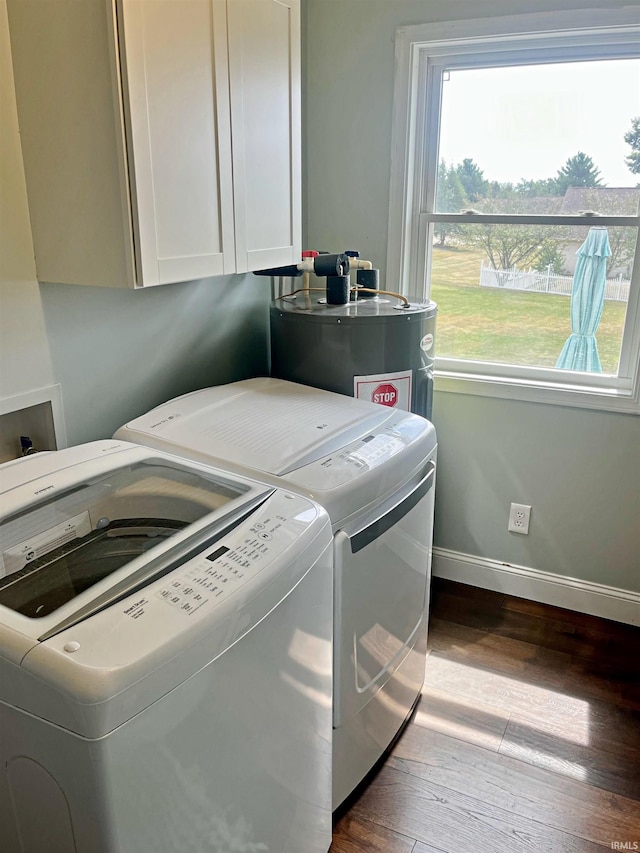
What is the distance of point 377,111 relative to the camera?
92.0 inches

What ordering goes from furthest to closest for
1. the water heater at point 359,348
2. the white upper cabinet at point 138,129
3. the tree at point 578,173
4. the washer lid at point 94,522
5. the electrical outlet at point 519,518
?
1. the electrical outlet at point 519,518
2. the tree at point 578,173
3. the water heater at point 359,348
4. the white upper cabinet at point 138,129
5. the washer lid at point 94,522

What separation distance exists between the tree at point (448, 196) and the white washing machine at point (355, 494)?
37.6 inches

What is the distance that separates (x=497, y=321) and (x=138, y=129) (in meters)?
1.56

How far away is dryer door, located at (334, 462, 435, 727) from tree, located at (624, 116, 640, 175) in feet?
4.08

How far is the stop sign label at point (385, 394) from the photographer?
1.96 metres

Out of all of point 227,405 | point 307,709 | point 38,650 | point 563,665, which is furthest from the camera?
point 563,665

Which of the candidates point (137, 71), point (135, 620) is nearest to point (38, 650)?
point (135, 620)

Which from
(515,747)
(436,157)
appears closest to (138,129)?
(436,157)

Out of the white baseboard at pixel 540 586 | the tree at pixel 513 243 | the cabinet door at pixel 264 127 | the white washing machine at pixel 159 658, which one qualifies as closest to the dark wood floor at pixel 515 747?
the white baseboard at pixel 540 586

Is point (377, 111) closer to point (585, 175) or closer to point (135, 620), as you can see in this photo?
point (585, 175)

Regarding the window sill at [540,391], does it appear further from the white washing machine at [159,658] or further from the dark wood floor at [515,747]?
the white washing machine at [159,658]

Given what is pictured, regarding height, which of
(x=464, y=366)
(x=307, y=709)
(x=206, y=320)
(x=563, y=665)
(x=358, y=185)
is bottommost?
(x=563, y=665)

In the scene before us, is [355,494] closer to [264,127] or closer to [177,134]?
[177,134]

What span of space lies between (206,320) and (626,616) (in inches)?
71.1
